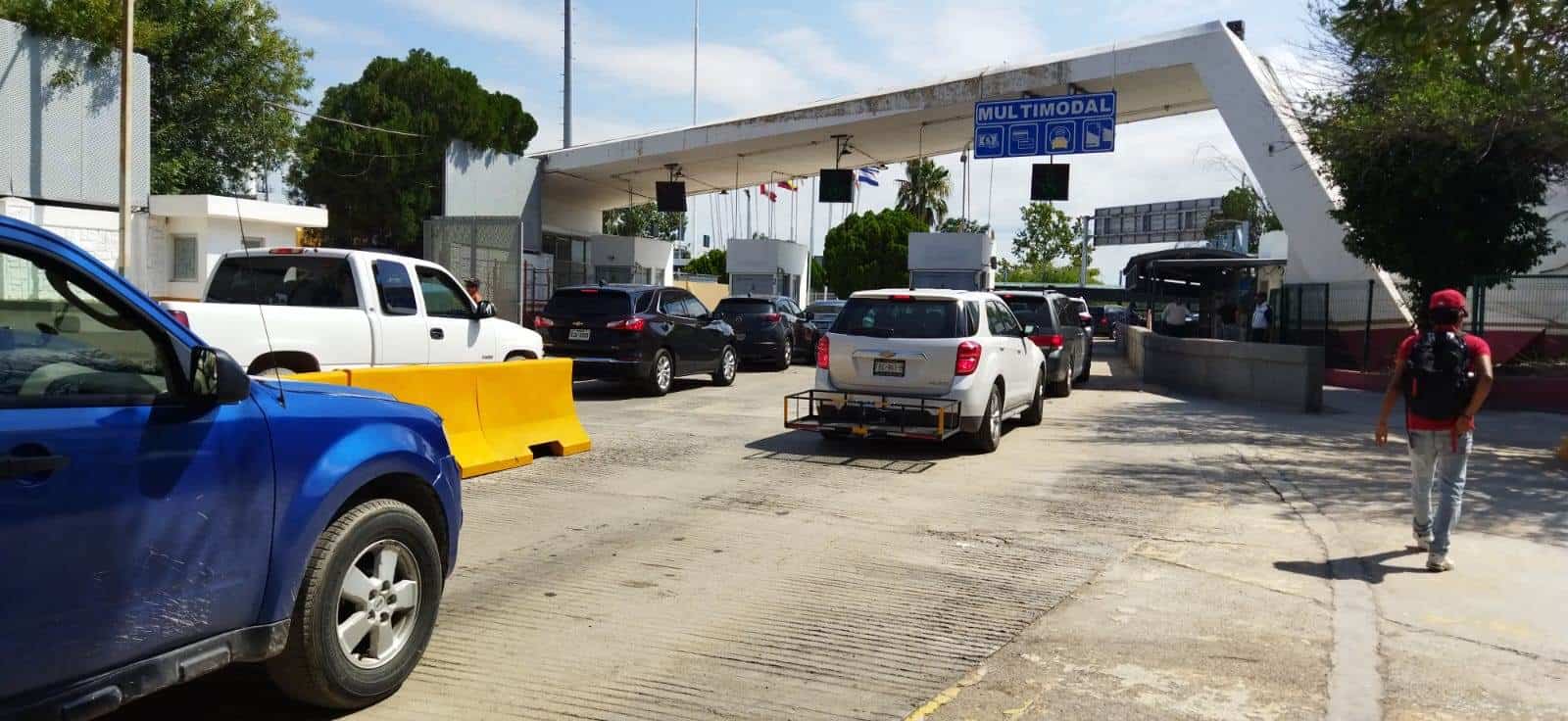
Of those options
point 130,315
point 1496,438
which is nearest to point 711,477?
point 130,315

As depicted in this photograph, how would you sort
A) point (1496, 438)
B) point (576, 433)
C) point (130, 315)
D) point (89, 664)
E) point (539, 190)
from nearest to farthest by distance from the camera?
point (89, 664)
point (130, 315)
point (576, 433)
point (1496, 438)
point (539, 190)

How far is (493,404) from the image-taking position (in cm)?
1012

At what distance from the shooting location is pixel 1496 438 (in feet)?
45.1

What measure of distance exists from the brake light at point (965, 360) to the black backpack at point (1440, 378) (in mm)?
4363

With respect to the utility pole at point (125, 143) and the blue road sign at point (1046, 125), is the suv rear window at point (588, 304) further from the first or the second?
the blue road sign at point (1046, 125)

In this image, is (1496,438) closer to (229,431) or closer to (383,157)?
(229,431)

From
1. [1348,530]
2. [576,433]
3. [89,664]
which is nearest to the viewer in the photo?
[89,664]

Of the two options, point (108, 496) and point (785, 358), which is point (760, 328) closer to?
point (785, 358)

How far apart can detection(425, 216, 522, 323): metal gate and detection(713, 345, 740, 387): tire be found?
8517mm

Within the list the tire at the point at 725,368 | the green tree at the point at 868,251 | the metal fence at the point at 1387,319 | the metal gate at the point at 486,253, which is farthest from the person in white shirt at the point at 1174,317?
the green tree at the point at 868,251

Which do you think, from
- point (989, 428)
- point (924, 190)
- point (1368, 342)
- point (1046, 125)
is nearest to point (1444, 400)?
point (989, 428)

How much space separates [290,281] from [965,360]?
630 centimetres

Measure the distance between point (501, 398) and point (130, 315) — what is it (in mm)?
6640

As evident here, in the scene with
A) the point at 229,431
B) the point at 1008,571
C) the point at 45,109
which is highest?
the point at 45,109
